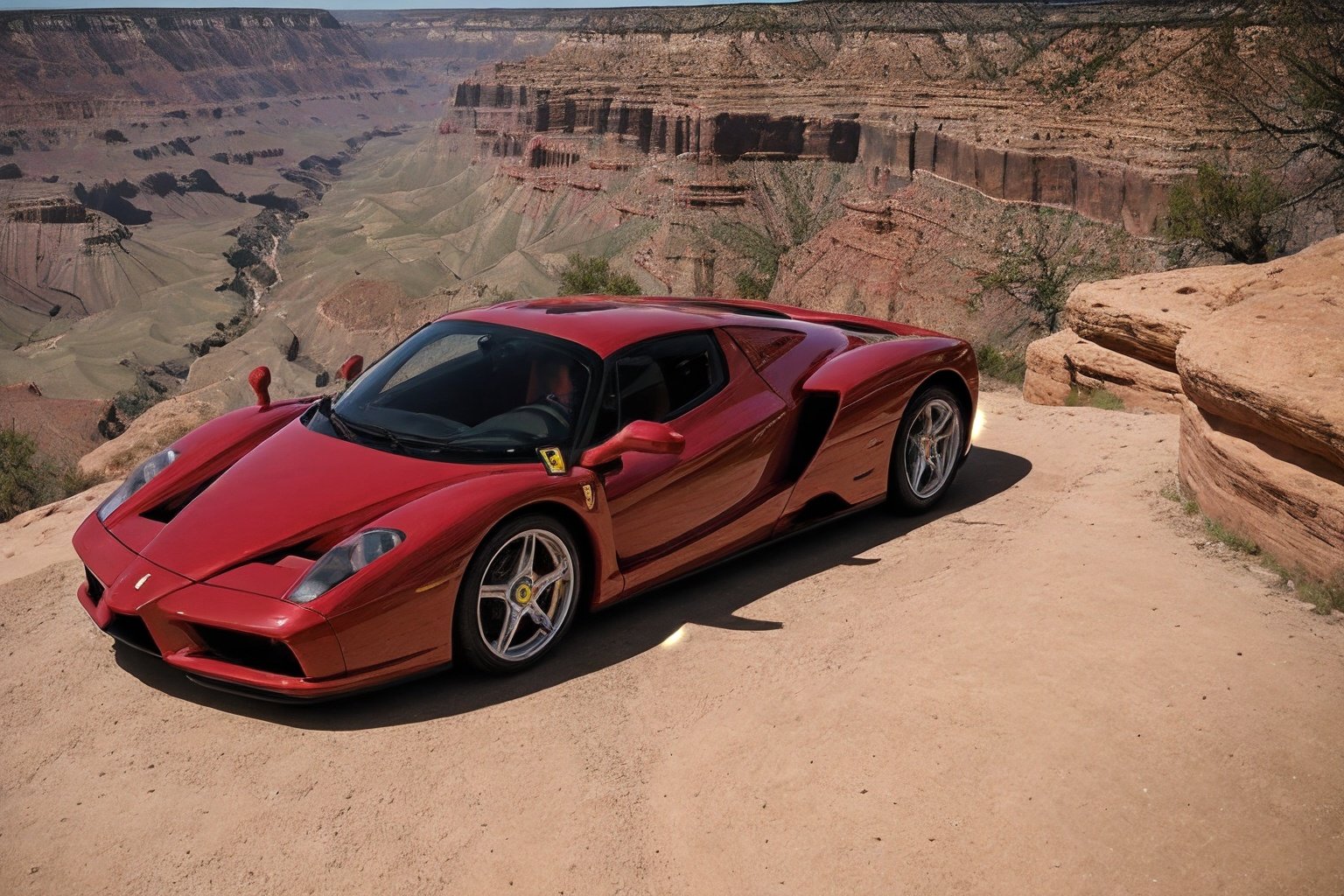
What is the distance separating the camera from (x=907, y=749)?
12.8 ft

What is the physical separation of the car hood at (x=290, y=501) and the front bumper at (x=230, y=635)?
125mm

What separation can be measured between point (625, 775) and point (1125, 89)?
65014 millimetres

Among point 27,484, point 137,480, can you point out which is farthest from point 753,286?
point 137,480

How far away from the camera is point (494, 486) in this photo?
4.45 metres

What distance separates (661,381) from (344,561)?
72.5 inches

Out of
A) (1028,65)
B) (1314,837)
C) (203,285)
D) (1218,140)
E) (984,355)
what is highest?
(1028,65)

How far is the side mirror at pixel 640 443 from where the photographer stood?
4594 millimetres

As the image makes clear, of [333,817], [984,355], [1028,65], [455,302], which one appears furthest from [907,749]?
[1028,65]

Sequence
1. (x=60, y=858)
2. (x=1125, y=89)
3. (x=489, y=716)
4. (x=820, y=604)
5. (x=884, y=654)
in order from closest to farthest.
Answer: (x=60, y=858) < (x=489, y=716) < (x=884, y=654) < (x=820, y=604) < (x=1125, y=89)

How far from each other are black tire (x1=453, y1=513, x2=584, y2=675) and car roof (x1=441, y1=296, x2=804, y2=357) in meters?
1.03

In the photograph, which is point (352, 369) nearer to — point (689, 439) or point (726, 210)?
point (689, 439)

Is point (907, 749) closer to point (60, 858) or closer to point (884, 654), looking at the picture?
point (884, 654)

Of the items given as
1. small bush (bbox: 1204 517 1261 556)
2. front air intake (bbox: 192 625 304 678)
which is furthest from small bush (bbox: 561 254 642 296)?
front air intake (bbox: 192 625 304 678)

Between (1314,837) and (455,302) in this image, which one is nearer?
(1314,837)
